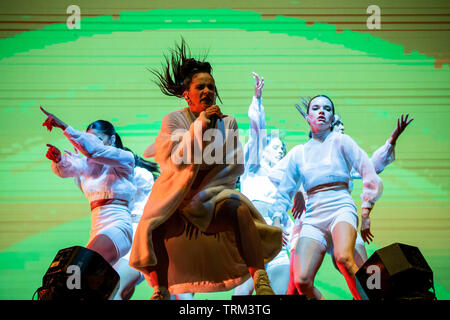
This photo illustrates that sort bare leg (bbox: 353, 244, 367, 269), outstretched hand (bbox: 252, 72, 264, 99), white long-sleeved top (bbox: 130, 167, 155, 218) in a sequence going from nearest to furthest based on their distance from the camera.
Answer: bare leg (bbox: 353, 244, 367, 269) < outstretched hand (bbox: 252, 72, 264, 99) < white long-sleeved top (bbox: 130, 167, 155, 218)

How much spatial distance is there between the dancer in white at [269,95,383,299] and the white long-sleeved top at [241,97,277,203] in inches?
7.5

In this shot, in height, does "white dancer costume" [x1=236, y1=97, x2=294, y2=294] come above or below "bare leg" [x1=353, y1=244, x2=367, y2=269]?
above

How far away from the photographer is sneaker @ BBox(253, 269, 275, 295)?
3.67m

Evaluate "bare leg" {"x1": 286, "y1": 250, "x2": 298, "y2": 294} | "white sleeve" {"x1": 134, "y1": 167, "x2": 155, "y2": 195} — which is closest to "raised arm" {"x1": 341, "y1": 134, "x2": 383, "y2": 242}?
"bare leg" {"x1": 286, "y1": 250, "x2": 298, "y2": 294}

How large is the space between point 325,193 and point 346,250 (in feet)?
1.66

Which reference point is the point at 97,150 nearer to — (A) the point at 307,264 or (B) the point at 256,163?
(B) the point at 256,163

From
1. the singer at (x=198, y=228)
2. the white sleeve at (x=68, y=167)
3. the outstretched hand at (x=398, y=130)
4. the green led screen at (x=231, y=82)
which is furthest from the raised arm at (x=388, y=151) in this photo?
the white sleeve at (x=68, y=167)

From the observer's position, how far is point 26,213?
5.66 meters

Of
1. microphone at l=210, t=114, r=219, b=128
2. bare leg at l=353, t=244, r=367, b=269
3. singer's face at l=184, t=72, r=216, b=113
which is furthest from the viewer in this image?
bare leg at l=353, t=244, r=367, b=269

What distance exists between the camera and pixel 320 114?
17.1 feet

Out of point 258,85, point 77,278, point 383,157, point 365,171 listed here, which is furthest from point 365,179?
point 77,278

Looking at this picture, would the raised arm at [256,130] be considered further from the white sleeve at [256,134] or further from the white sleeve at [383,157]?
the white sleeve at [383,157]

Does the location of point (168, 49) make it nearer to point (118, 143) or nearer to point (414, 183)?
point (118, 143)

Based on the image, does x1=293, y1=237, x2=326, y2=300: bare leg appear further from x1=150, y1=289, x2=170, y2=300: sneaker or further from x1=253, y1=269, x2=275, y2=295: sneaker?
x1=150, y1=289, x2=170, y2=300: sneaker
